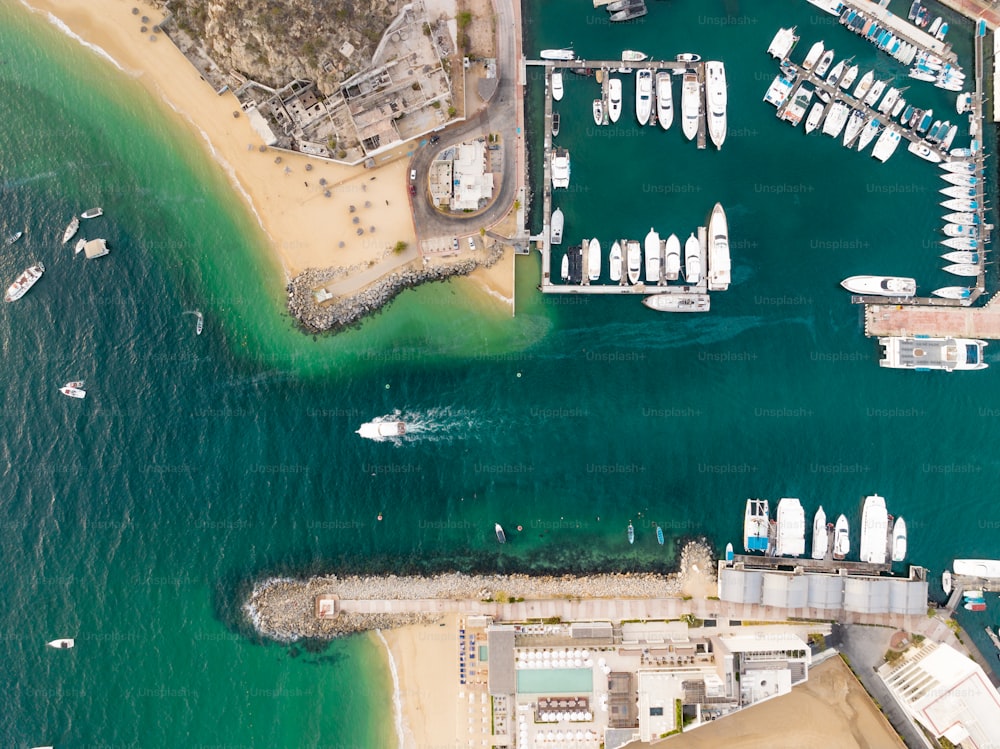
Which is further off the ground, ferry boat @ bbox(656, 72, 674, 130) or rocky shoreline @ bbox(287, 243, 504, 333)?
ferry boat @ bbox(656, 72, 674, 130)

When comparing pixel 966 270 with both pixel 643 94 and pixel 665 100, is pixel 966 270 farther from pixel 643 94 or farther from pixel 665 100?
pixel 643 94

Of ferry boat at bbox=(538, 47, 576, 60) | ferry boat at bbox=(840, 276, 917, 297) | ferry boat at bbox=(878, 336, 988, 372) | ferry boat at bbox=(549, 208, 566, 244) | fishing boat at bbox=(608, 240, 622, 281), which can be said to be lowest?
ferry boat at bbox=(878, 336, 988, 372)

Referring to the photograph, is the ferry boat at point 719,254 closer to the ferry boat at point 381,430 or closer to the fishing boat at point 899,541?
the fishing boat at point 899,541

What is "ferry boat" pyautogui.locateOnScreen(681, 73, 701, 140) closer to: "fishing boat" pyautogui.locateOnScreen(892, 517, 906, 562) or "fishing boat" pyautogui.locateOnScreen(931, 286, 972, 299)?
"fishing boat" pyautogui.locateOnScreen(931, 286, 972, 299)

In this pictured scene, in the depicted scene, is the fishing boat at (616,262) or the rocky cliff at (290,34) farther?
the fishing boat at (616,262)

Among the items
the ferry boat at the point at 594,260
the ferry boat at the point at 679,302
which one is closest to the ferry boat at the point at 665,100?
the ferry boat at the point at 594,260

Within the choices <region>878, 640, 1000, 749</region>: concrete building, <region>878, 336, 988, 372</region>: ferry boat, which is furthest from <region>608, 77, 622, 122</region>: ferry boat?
<region>878, 640, 1000, 749</region>: concrete building

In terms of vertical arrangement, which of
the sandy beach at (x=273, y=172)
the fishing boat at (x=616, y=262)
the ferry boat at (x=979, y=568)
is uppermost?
the sandy beach at (x=273, y=172)

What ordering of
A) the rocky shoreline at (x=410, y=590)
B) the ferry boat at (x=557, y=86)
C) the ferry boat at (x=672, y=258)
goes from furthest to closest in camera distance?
1. the ferry boat at (x=557, y=86)
2. the ferry boat at (x=672, y=258)
3. the rocky shoreline at (x=410, y=590)
